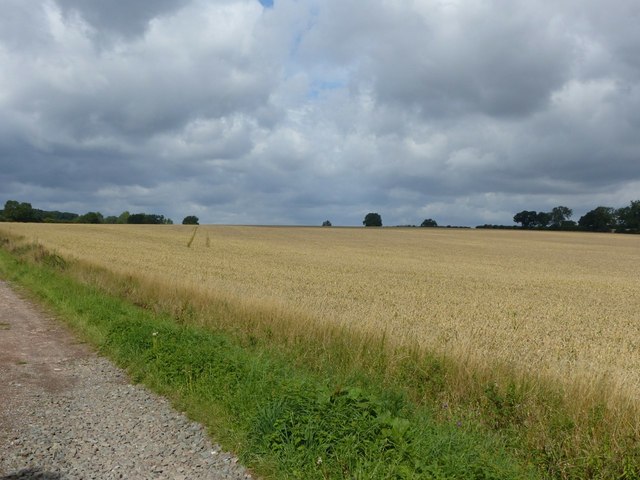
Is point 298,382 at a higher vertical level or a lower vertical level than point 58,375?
higher

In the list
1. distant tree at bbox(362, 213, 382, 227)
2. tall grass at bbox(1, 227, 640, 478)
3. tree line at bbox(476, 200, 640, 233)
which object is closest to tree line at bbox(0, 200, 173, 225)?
distant tree at bbox(362, 213, 382, 227)

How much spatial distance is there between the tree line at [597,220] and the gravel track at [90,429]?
132 metres

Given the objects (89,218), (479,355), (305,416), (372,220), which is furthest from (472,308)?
(89,218)

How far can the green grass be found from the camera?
424 cm

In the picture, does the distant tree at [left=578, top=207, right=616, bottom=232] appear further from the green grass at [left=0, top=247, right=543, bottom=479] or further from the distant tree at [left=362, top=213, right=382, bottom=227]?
the green grass at [left=0, top=247, right=543, bottom=479]

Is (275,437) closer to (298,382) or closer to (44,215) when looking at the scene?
(298,382)

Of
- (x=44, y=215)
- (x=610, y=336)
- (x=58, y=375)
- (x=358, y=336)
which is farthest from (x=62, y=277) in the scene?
(x=44, y=215)

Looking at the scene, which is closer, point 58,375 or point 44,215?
point 58,375

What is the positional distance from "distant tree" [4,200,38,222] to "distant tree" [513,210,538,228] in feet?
474

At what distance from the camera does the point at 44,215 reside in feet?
462

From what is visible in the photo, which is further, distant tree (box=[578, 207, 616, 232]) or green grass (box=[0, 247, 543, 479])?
distant tree (box=[578, 207, 616, 232])

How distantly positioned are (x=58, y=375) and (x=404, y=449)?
5.85 m

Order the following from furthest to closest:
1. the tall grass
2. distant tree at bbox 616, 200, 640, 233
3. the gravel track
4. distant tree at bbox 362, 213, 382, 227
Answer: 1. distant tree at bbox 362, 213, 382, 227
2. distant tree at bbox 616, 200, 640, 233
3. the tall grass
4. the gravel track

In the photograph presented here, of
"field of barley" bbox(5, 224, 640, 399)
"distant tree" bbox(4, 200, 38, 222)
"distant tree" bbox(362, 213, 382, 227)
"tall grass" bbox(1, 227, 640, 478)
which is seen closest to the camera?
"tall grass" bbox(1, 227, 640, 478)
